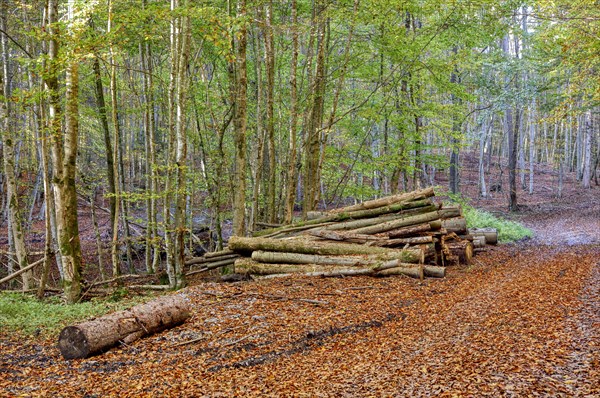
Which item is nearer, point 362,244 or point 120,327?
point 120,327

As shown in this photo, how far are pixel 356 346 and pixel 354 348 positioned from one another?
98 mm


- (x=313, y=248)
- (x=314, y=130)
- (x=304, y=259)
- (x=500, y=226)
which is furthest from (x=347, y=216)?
(x=500, y=226)

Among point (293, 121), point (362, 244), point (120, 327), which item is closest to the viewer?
point (120, 327)

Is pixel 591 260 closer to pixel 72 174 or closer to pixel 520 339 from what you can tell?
pixel 520 339

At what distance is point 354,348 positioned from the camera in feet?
20.0

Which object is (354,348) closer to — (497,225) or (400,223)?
(400,223)

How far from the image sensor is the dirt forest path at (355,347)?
15.4ft

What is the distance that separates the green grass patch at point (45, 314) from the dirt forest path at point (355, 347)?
0.62 metres

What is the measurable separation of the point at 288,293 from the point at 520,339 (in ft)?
14.9

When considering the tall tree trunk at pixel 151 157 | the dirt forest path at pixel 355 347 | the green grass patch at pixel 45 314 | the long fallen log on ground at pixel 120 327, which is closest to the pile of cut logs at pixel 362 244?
the dirt forest path at pixel 355 347

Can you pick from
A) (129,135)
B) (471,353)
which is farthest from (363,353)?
(129,135)

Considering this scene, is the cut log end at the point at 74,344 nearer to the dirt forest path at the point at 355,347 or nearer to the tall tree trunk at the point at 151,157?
the dirt forest path at the point at 355,347

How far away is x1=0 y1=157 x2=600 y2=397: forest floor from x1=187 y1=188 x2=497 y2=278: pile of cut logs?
0.54 meters

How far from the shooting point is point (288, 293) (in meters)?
9.14
